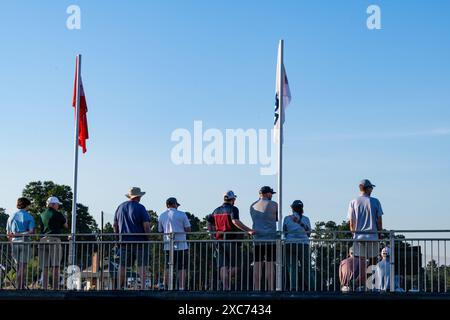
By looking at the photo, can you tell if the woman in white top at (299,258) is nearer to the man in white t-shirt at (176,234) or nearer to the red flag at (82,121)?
the man in white t-shirt at (176,234)

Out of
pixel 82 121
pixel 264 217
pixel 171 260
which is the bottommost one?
pixel 171 260

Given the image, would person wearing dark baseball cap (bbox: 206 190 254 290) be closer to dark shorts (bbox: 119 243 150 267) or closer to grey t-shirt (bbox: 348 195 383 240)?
dark shorts (bbox: 119 243 150 267)

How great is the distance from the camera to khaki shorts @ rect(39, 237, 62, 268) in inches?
619

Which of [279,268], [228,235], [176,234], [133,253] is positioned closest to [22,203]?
[133,253]

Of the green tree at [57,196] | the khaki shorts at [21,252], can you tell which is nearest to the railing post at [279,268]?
the khaki shorts at [21,252]

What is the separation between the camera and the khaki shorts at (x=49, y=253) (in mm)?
15727

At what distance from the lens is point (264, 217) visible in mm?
15148

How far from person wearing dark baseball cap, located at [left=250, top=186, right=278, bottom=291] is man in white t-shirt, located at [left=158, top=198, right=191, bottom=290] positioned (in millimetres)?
1275

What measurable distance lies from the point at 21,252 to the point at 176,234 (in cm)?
296

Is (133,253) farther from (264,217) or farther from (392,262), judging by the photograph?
(392,262)

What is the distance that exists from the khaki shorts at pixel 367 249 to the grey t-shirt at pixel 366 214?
151 mm

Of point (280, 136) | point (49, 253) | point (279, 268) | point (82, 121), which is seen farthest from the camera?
point (82, 121)

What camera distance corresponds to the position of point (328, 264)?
14.8m
